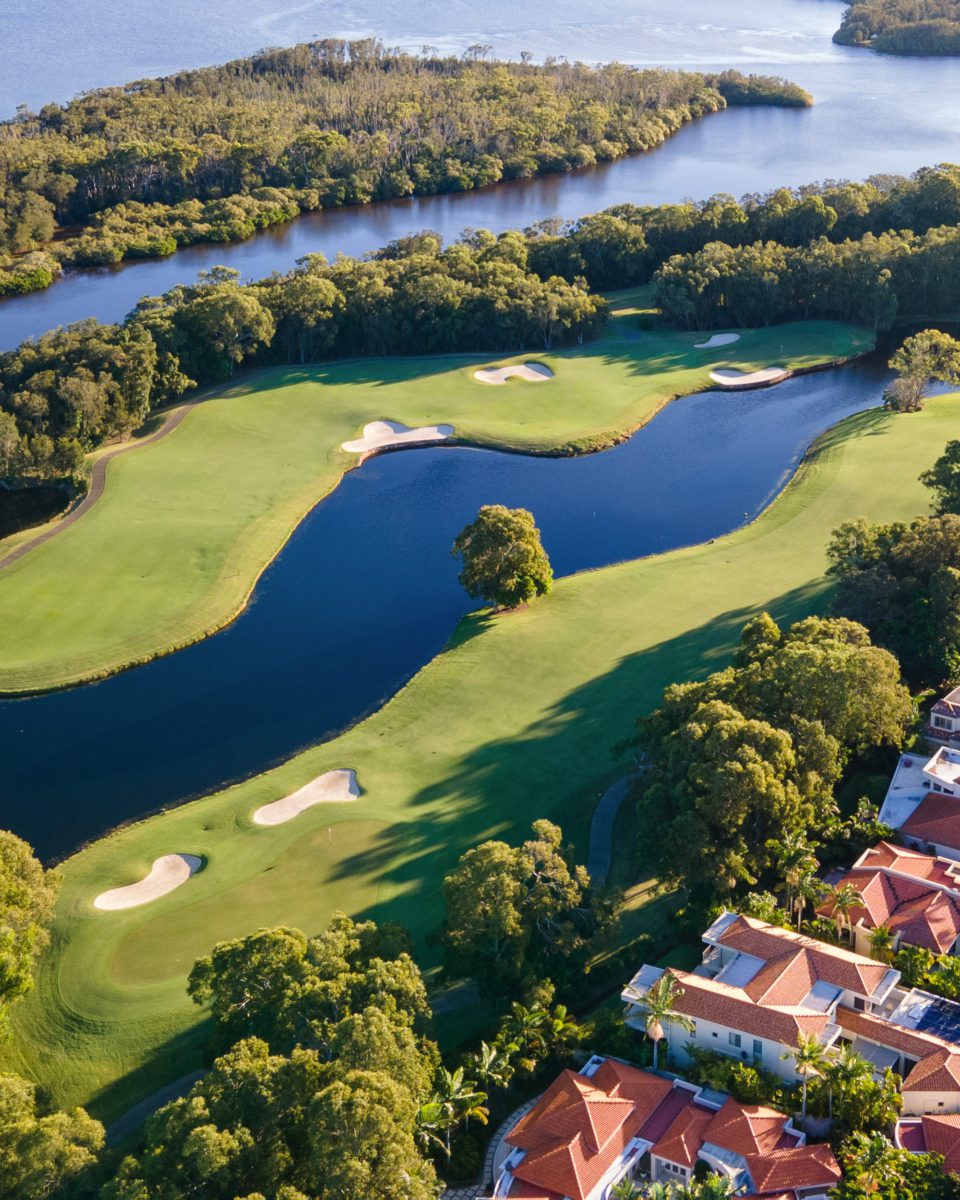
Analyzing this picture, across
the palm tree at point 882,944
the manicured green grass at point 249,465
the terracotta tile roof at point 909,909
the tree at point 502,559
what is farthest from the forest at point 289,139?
the palm tree at point 882,944

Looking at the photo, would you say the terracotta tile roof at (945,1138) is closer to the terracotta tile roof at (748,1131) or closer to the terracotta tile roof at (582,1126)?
the terracotta tile roof at (748,1131)

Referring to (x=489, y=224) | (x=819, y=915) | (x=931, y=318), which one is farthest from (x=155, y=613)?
(x=489, y=224)

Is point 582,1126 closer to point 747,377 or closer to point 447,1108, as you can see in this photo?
point 447,1108

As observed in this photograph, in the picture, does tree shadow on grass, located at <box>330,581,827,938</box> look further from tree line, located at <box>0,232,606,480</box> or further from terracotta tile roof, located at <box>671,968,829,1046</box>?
tree line, located at <box>0,232,606,480</box>

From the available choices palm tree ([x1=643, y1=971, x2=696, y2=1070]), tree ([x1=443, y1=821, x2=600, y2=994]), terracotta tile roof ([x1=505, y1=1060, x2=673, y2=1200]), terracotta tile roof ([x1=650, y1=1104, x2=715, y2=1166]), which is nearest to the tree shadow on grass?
tree ([x1=443, y1=821, x2=600, y2=994])

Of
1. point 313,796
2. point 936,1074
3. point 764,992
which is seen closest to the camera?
point 936,1074

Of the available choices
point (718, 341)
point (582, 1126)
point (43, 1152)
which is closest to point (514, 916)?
point (582, 1126)
